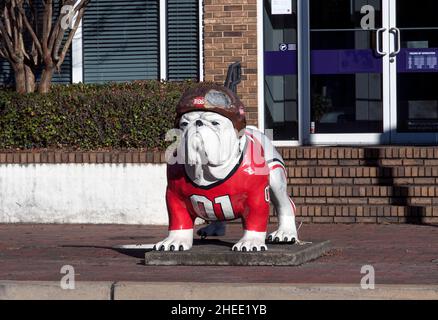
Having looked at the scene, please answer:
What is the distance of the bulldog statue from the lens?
9289mm

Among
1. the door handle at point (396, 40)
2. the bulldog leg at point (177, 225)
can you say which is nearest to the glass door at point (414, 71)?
the door handle at point (396, 40)

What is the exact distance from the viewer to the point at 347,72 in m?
16.8

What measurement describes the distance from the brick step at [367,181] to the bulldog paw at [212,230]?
143 inches

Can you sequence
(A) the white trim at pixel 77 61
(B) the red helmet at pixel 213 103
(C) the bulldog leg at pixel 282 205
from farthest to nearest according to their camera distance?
(A) the white trim at pixel 77 61 < (C) the bulldog leg at pixel 282 205 < (B) the red helmet at pixel 213 103

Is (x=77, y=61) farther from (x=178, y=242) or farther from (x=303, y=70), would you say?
(x=178, y=242)

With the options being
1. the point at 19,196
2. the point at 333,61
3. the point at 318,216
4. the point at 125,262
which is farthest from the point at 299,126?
the point at 125,262

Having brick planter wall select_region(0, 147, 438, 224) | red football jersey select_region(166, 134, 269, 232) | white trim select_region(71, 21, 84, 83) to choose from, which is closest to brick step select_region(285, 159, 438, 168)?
brick planter wall select_region(0, 147, 438, 224)

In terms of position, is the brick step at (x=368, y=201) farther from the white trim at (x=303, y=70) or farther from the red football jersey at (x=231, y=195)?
the red football jersey at (x=231, y=195)

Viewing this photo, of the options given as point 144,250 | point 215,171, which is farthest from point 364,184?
point 215,171

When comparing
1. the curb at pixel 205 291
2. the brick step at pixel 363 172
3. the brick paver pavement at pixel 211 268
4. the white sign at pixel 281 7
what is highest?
the white sign at pixel 281 7

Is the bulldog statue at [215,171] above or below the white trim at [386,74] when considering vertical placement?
below

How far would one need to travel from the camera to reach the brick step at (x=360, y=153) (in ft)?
47.5

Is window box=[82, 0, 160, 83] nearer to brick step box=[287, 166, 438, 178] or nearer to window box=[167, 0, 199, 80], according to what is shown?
window box=[167, 0, 199, 80]

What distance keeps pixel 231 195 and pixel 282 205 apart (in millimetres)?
1006
